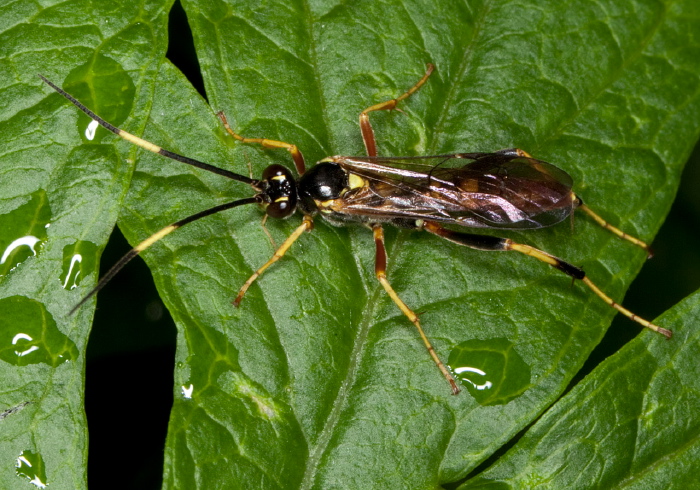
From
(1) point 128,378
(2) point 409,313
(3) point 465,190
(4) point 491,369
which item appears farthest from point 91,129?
(4) point 491,369

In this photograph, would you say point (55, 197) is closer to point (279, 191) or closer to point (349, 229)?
point (279, 191)

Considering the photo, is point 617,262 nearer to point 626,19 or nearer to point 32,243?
point 626,19

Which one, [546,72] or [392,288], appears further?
[546,72]

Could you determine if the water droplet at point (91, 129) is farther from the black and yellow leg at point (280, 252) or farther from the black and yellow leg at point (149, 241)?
the black and yellow leg at point (280, 252)

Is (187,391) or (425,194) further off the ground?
(425,194)

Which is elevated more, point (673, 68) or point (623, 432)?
point (673, 68)

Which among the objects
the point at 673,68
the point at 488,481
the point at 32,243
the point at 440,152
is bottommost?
the point at 488,481

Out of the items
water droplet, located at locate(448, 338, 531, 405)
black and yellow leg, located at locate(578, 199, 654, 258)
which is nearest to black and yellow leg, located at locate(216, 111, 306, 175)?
water droplet, located at locate(448, 338, 531, 405)

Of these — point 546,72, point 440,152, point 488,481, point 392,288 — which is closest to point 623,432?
point 488,481
